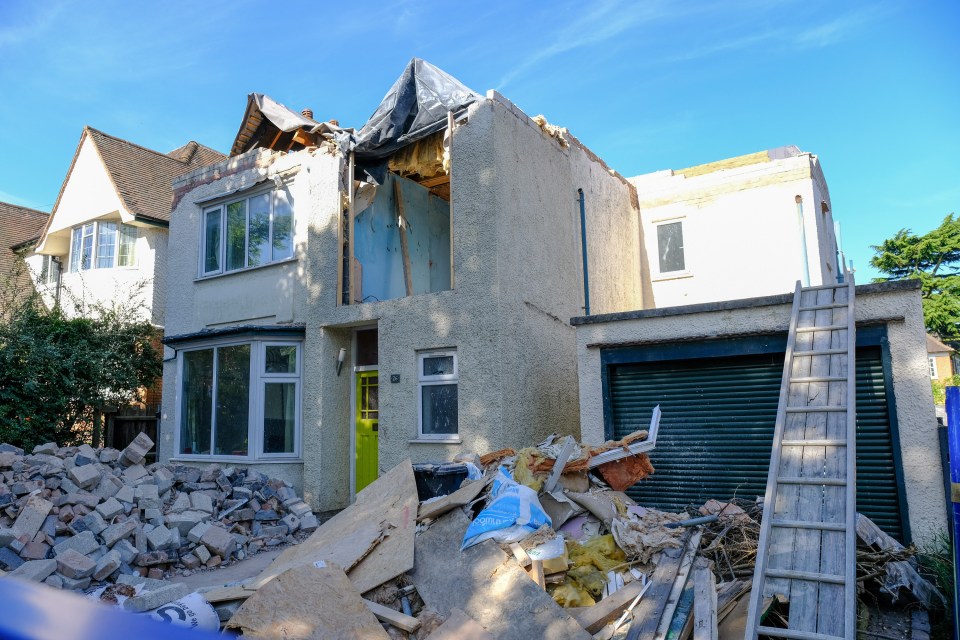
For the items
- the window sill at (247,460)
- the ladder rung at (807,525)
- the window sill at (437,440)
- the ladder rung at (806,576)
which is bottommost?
the ladder rung at (806,576)

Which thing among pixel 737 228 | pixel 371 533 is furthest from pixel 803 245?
→ pixel 371 533

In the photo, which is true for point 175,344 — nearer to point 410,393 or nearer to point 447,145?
point 410,393

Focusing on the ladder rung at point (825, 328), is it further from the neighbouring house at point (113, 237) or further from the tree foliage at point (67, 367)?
the tree foliage at point (67, 367)

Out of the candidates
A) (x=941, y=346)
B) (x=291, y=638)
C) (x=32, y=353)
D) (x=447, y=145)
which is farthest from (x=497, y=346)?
(x=941, y=346)

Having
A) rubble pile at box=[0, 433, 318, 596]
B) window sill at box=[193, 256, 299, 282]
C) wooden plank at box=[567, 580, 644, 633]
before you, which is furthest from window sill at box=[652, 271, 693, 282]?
wooden plank at box=[567, 580, 644, 633]

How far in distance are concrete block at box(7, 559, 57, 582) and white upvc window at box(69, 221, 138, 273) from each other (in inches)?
474

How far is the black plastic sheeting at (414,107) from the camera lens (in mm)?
10242

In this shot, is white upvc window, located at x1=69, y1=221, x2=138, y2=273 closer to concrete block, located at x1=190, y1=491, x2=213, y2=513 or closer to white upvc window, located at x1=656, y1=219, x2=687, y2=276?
concrete block, located at x1=190, y1=491, x2=213, y2=513

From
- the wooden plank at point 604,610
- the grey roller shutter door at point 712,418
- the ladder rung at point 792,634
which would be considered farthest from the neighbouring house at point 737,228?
the ladder rung at point 792,634

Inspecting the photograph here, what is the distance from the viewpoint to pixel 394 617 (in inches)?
201

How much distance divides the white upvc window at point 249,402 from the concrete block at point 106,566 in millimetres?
3636

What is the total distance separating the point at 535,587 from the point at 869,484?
4153 mm

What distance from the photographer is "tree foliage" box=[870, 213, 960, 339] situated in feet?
133

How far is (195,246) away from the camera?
44.4 ft
